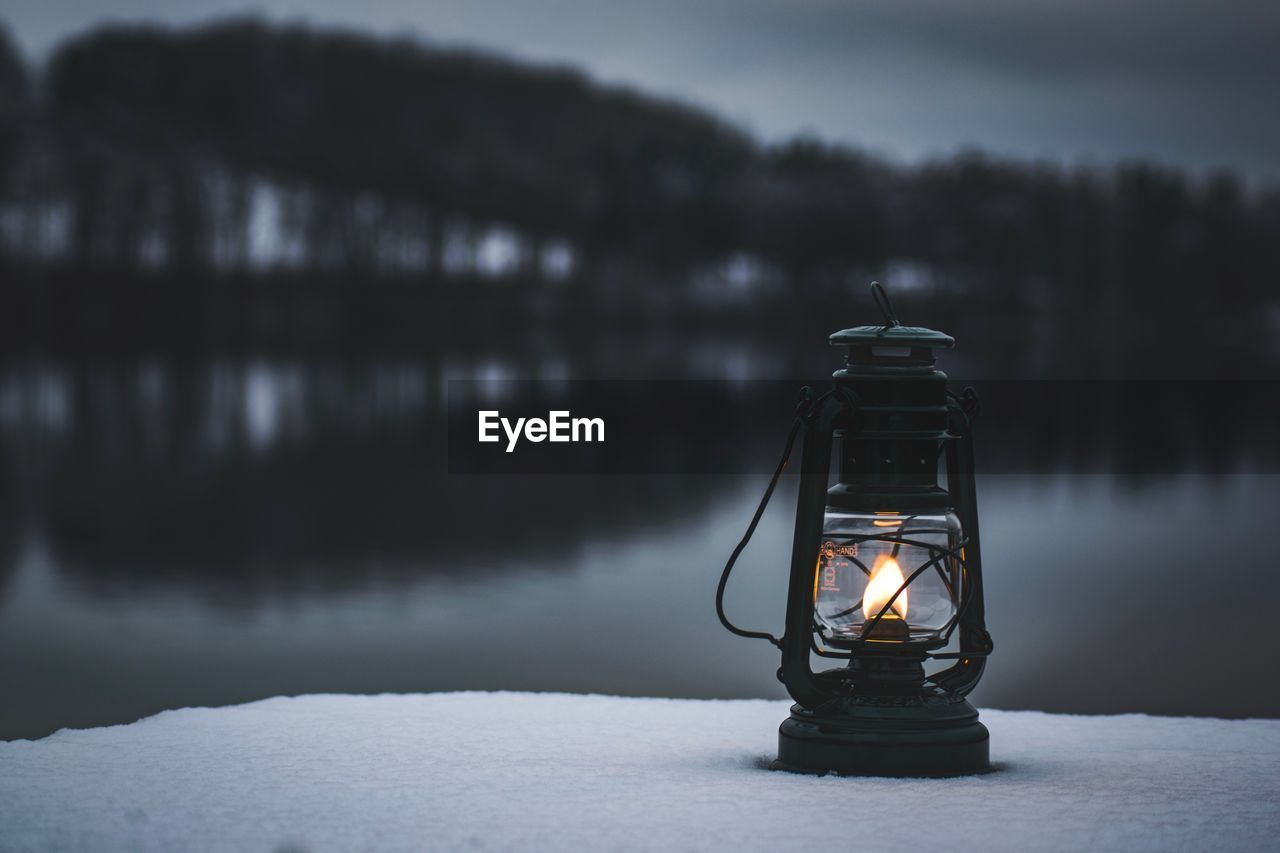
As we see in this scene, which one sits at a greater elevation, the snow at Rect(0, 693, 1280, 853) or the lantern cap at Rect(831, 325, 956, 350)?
the lantern cap at Rect(831, 325, 956, 350)

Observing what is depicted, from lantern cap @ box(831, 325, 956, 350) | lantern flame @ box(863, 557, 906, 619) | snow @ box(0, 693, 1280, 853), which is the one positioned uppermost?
lantern cap @ box(831, 325, 956, 350)

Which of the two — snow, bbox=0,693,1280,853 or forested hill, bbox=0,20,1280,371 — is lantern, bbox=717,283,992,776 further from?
forested hill, bbox=0,20,1280,371

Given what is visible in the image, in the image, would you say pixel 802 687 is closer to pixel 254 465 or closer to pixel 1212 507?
pixel 1212 507

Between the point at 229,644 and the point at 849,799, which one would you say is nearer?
the point at 849,799

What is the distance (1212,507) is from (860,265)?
222ft

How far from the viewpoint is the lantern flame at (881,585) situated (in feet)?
17.8

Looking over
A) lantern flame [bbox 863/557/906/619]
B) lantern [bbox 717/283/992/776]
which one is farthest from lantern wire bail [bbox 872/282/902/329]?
lantern flame [bbox 863/557/906/619]

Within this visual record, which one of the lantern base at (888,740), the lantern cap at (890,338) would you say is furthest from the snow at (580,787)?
the lantern cap at (890,338)

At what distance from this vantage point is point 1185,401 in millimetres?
63156

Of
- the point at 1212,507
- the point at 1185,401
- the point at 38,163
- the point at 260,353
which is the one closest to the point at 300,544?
the point at 1212,507

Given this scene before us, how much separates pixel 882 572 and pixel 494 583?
12.6 meters

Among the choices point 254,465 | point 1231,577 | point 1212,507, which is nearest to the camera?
point 1231,577

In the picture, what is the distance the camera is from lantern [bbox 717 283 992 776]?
5.34 meters

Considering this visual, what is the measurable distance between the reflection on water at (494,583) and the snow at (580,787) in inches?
138
